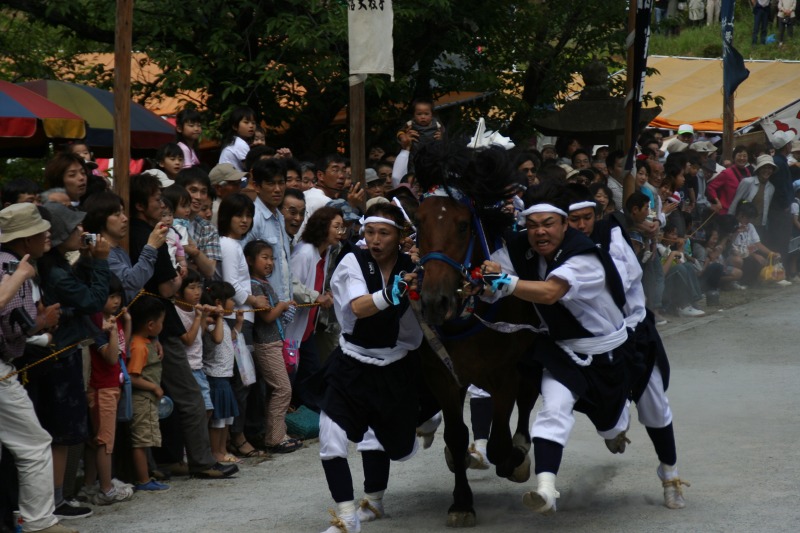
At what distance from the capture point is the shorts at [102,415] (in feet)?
23.1

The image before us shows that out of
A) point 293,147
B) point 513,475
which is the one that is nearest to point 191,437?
point 513,475

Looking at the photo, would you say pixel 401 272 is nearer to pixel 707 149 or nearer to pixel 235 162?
pixel 235 162

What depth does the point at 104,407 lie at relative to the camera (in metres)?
7.07

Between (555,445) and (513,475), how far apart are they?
1.25 m

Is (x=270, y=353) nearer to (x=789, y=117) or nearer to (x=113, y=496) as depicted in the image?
(x=113, y=496)

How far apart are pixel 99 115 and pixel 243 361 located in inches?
169

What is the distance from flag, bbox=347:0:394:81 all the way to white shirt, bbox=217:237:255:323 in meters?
2.27

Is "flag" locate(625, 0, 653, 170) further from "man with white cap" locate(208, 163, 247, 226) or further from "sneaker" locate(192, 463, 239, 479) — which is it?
"sneaker" locate(192, 463, 239, 479)

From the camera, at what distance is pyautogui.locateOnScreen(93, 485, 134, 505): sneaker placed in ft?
23.2

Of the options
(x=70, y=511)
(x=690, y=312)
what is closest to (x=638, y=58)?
(x=690, y=312)

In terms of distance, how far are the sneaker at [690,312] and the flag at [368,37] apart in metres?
6.49

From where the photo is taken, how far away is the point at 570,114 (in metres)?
16.8

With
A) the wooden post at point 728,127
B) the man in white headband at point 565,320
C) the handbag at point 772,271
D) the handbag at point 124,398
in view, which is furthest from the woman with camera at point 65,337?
the wooden post at point 728,127

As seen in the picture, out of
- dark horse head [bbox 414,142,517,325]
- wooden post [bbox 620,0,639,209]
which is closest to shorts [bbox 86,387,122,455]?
dark horse head [bbox 414,142,517,325]
